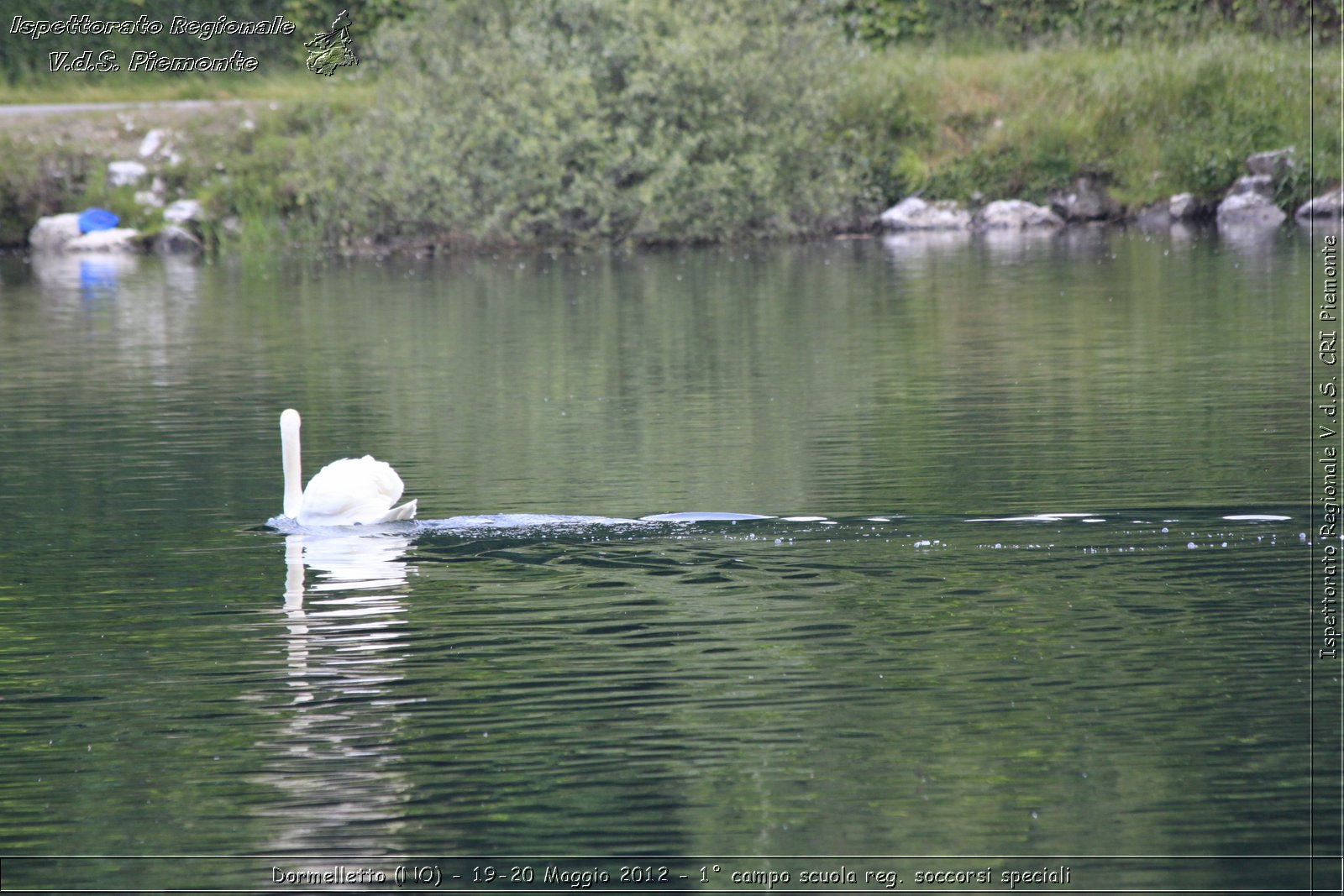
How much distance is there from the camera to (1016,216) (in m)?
39.9

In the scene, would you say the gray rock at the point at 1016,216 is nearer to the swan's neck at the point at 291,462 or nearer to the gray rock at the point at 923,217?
the gray rock at the point at 923,217

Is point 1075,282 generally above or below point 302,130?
below

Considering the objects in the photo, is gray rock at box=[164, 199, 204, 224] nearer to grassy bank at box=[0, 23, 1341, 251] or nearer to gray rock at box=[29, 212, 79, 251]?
grassy bank at box=[0, 23, 1341, 251]

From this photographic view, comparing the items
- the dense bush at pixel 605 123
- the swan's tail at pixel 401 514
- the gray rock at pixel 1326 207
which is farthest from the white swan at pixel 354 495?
the gray rock at pixel 1326 207

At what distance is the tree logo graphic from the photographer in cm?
3809

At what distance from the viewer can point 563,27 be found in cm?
3850

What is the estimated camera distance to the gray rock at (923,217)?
4006cm

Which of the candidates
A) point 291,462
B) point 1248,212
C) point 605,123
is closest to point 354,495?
point 291,462

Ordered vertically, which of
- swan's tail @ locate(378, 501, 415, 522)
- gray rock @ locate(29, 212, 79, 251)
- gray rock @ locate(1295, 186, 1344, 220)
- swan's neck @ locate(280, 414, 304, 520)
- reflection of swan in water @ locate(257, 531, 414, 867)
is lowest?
reflection of swan in water @ locate(257, 531, 414, 867)

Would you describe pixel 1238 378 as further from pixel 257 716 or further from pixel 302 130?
pixel 302 130

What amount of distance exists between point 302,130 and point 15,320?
614 inches

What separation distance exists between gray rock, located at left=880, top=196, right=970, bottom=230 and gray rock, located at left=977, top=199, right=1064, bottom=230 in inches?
20.1

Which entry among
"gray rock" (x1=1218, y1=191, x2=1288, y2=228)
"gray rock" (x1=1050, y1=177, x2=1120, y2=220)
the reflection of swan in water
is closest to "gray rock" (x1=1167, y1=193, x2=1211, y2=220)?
"gray rock" (x1=1218, y1=191, x2=1288, y2=228)

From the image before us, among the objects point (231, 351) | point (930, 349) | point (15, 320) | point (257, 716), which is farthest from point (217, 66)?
point (257, 716)
